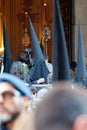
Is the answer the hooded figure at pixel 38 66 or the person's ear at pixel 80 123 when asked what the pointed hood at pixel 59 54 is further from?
the hooded figure at pixel 38 66

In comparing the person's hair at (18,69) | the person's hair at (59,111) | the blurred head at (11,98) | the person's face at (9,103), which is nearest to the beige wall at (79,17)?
the person's hair at (18,69)

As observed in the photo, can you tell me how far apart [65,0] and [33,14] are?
4632 millimetres

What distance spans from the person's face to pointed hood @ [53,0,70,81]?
1782 millimetres

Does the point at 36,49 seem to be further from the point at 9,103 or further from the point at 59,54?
the point at 9,103

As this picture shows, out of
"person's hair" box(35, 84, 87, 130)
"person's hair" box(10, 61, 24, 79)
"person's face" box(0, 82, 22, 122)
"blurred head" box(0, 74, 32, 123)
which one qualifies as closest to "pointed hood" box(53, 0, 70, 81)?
"blurred head" box(0, 74, 32, 123)

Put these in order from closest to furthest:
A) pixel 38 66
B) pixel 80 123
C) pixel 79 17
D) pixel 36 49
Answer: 1. pixel 80 123
2. pixel 36 49
3. pixel 38 66
4. pixel 79 17

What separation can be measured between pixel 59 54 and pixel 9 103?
2353mm

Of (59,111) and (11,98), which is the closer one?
(59,111)

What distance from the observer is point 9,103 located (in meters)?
1.48

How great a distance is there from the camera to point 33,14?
753 inches

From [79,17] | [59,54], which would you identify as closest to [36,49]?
[59,54]

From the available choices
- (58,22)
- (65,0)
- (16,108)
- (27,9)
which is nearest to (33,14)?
(27,9)

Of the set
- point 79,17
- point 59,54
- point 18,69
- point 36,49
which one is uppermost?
point 79,17

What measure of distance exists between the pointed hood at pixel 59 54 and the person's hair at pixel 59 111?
7.27 ft
